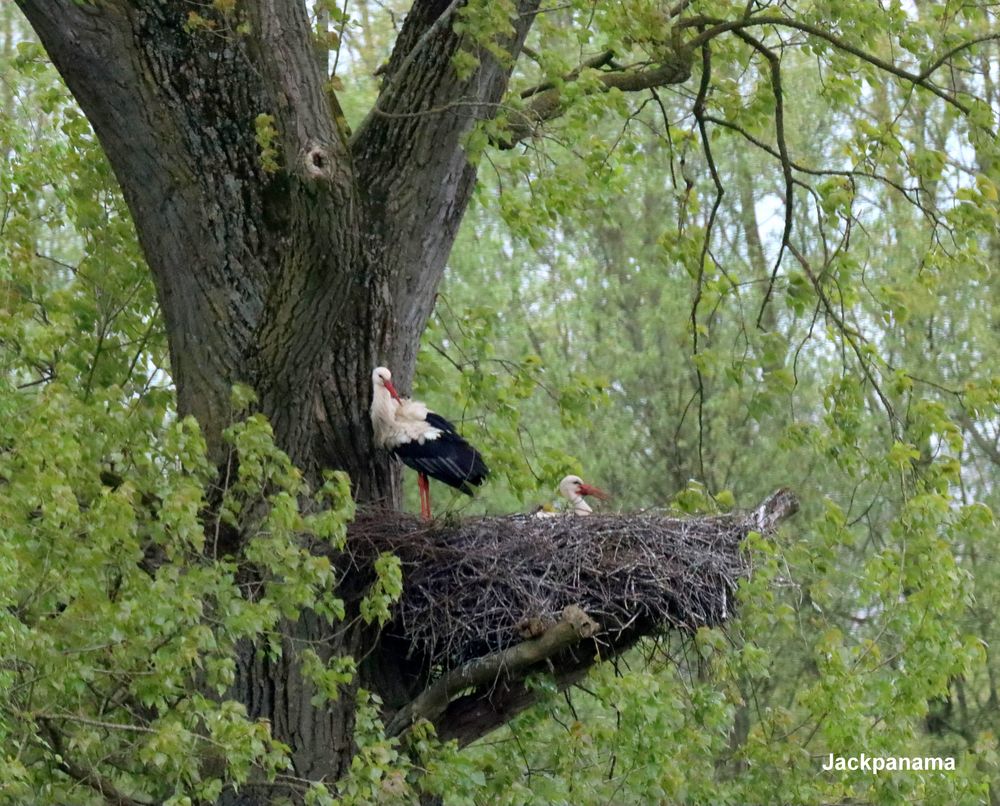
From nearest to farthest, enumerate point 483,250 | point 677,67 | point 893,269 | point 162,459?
point 162,459, point 677,67, point 893,269, point 483,250

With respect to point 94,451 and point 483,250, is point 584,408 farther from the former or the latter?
point 483,250

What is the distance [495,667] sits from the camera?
7293 mm

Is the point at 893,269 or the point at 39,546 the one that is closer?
the point at 39,546

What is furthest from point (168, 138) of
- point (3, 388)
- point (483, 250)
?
point (483, 250)

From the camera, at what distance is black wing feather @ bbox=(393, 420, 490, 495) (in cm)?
886

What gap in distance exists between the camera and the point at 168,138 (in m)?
7.33

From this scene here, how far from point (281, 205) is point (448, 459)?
2.12m

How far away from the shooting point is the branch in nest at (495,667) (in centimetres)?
704

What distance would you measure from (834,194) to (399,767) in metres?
3.78

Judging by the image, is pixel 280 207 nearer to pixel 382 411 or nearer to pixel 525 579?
pixel 382 411

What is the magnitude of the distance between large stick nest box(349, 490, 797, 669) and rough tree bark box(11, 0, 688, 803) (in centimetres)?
42

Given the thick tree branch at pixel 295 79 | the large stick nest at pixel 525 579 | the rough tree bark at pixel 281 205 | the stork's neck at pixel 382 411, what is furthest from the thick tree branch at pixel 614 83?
the large stick nest at pixel 525 579

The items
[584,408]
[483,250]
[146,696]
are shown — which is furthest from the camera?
[483,250]

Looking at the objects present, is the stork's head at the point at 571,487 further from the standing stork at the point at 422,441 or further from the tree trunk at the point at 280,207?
the tree trunk at the point at 280,207
